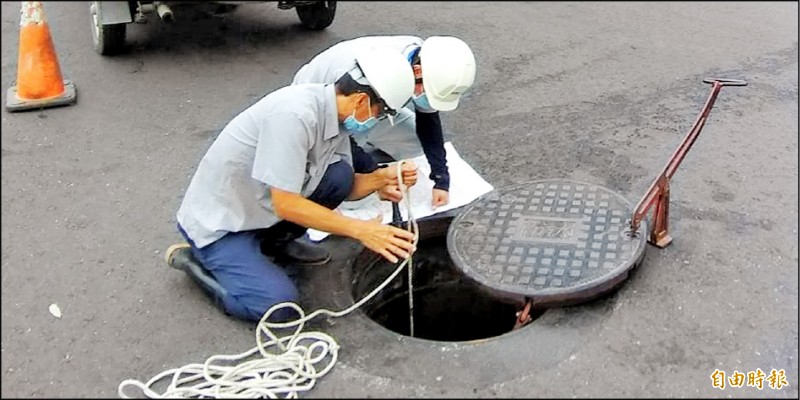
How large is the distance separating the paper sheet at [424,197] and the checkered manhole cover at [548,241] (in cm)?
13

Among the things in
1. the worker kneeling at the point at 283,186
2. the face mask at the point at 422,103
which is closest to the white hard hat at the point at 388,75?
the worker kneeling at the point at 283,186

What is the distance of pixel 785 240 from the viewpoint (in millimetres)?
3248

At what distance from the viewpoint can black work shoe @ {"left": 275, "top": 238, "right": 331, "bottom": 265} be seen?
322cm

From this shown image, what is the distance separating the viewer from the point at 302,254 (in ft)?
10.6

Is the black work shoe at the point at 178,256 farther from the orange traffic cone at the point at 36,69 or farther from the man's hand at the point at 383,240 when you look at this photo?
the orange traffic cone at the point at 36,69

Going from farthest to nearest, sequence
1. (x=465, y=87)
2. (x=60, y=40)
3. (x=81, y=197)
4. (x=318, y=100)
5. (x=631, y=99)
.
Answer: (x=60, y=40), (x=631, y=99), (x=81, y=197), (x=465, y=87), (x=318, y=100)

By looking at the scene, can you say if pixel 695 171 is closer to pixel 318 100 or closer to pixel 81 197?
pixel 318 100

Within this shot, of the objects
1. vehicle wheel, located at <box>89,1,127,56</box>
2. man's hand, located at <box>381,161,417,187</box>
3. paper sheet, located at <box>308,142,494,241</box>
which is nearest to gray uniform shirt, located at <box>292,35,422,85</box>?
man's hand, located at <box>381,161,417,187</box>

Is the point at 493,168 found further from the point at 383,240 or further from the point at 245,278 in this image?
the point at 245,278

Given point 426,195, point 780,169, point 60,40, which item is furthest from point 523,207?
point 60,40

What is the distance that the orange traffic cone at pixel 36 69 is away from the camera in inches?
183

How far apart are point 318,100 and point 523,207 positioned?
1.01 m

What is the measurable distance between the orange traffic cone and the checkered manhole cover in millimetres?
2595

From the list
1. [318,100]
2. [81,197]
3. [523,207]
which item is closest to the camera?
[318,100]
